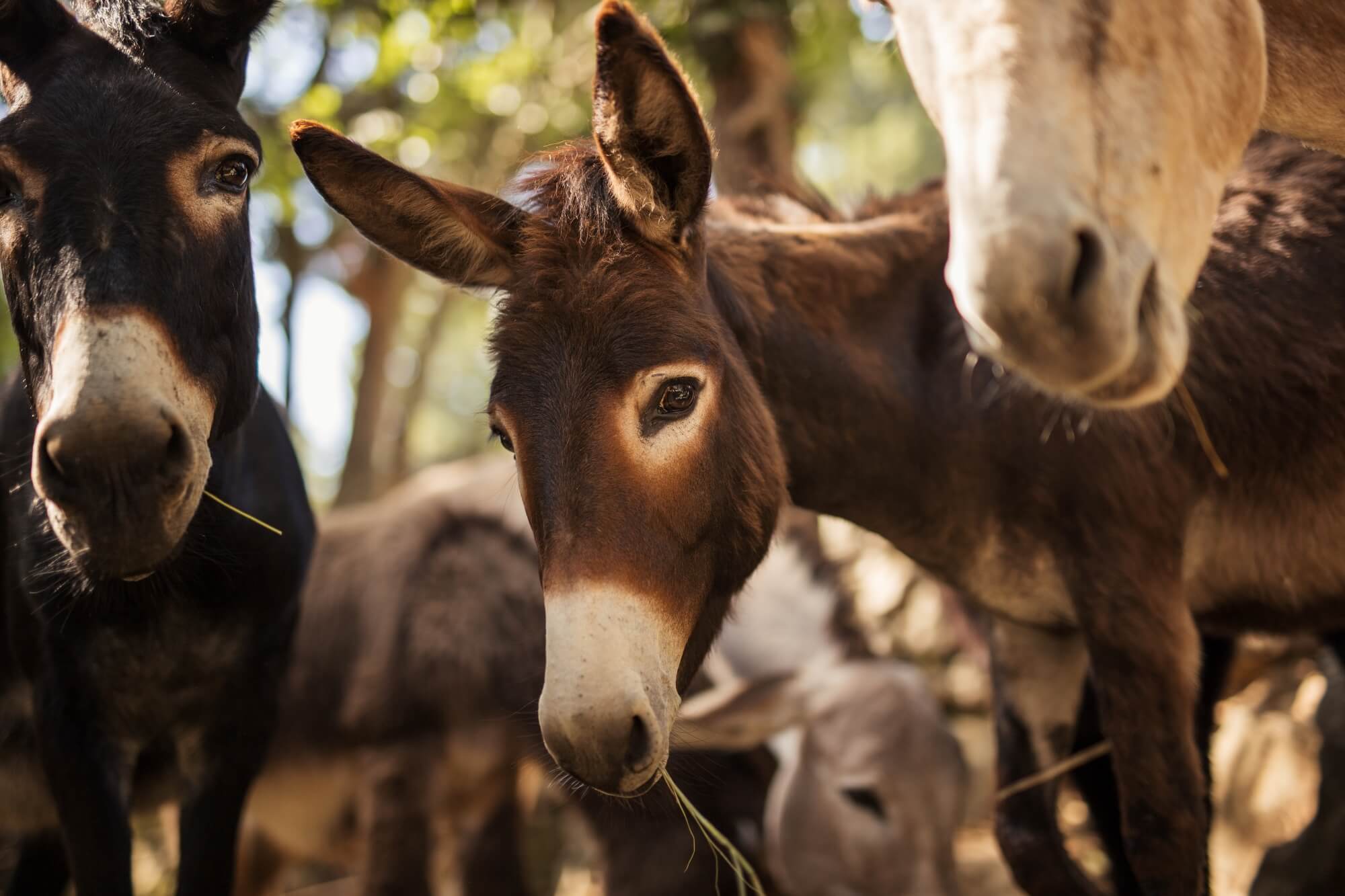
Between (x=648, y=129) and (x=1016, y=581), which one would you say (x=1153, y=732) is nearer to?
(x=1016, y=581)

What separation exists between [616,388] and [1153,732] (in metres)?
1.53

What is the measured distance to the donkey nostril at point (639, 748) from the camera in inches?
81.3

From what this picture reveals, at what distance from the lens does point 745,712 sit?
3.98 m

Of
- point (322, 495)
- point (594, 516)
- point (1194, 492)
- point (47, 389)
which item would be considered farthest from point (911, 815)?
point (322, 495)

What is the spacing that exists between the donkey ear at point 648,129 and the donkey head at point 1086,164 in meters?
0.55

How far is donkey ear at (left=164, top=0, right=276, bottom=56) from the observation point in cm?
268

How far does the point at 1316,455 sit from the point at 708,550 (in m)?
1.70

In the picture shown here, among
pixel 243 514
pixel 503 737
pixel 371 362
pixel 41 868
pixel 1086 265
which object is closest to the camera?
pixel 1086 265

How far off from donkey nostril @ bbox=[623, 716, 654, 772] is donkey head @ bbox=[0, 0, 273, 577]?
1000 mm

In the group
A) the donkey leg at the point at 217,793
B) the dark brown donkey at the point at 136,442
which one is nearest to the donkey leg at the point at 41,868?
the dark brown donkey at the point at 136,442

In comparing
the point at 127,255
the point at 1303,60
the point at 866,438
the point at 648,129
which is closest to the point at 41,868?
the point at 127,255

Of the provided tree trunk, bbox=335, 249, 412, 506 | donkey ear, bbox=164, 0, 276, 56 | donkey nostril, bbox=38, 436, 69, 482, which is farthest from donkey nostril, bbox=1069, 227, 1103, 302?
tree trunk, bbox=335, 249, 412, 506

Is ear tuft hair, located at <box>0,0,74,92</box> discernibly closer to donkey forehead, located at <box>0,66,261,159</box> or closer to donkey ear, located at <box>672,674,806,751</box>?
donkey forehead, located at <box>0,66,261,159</box>

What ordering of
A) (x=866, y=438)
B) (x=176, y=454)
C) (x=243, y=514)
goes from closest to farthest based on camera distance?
(x=176, y=454)
(x=243, y=514)
(x=866, y=438)
